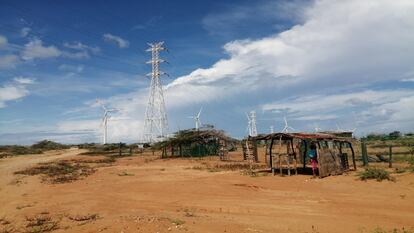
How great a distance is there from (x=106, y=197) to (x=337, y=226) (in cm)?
894

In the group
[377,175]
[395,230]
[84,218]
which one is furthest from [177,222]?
[377,175]

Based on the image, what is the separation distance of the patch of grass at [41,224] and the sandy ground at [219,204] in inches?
7.4

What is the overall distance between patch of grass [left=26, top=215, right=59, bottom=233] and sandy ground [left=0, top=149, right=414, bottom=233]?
7.4 inches

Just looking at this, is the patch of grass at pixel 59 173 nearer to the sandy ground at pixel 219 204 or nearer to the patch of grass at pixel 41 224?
the sandy ground at pixel 219 204

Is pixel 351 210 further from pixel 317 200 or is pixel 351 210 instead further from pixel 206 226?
pixel 206 226

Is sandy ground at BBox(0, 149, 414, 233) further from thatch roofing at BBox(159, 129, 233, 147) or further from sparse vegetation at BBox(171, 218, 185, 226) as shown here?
thatch roofing at BBox(159, 129, 233, 147)

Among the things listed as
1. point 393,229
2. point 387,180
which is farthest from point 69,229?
point 387,180

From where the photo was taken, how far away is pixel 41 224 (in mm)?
10695

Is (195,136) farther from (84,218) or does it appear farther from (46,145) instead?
(46,145)

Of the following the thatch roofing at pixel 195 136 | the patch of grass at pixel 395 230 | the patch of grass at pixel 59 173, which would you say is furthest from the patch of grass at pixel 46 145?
the patch of grass at pixel 395 230

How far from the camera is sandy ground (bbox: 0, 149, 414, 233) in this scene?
10047mm

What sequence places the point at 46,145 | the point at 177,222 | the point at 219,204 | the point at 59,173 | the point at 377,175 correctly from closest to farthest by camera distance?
the point at 177,222, the point at 219,204, the point at 377,175, the point at 59,173, the point at 46,145

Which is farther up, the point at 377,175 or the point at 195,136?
the point at 195,136

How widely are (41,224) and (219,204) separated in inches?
215
